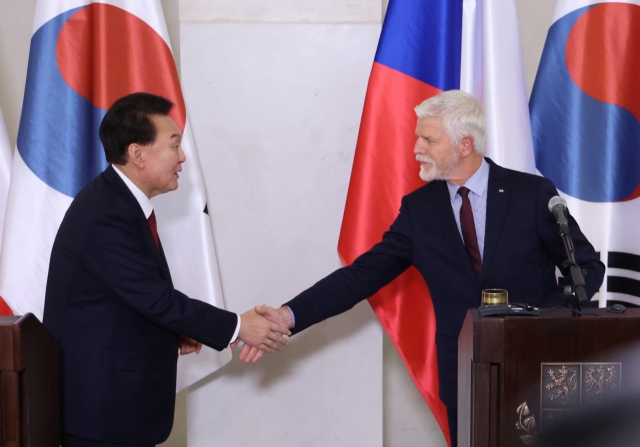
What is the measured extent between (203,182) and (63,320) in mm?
900

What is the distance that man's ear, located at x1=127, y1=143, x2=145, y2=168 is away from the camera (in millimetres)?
2080

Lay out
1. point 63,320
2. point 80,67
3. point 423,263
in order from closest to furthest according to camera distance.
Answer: point 63,320 → point 423,263 → point 80,67

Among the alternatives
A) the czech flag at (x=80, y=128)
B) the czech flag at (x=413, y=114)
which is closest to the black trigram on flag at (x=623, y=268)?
the czech flag at (x=413, y=114)

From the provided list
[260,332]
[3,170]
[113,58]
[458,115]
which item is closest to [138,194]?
[260,332]

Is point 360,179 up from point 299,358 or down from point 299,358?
up

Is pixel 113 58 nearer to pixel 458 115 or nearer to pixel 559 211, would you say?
pixel 458 115

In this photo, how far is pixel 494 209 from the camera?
7.32 feet

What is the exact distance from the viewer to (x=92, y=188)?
2.04 m

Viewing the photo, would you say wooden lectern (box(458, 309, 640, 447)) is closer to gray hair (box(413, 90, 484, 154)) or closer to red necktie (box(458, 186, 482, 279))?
red necktie (box(458, 186, 482, 279))

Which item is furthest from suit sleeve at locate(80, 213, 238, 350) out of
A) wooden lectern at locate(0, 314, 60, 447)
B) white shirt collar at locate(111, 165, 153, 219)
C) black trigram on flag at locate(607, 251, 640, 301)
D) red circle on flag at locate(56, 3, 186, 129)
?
black trigram on flag at locate(607, 251, 640, 301)

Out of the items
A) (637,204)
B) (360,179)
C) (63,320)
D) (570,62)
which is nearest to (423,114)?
(360,179)

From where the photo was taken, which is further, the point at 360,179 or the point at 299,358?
the point at 299,358

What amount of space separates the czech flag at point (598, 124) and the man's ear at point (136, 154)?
1.53 metres

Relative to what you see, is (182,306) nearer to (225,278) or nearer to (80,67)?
(225,278)
